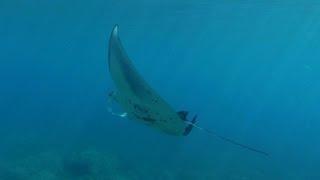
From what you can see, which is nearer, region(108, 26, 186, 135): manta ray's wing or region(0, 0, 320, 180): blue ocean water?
region(108, 26, 186, 135): manta ray's wing

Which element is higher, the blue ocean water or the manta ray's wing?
the blue ocean water

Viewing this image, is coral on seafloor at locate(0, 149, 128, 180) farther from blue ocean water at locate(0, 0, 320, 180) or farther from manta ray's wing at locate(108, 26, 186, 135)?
manta ray's wing at locate(108, 26, 186, 135)

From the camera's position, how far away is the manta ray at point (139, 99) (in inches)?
198

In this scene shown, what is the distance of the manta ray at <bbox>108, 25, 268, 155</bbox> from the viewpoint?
198 inches

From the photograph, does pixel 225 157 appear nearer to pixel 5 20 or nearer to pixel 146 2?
pixel 146 2

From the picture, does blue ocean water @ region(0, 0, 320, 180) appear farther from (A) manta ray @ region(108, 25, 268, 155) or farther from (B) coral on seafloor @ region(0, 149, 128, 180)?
(A) manta ray @ region(108, 25, 268, 155)

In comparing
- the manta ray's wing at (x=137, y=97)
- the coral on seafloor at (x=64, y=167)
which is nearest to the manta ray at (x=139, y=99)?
the manta ray's wing at (x=137, y=97)

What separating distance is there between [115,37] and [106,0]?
101 feet

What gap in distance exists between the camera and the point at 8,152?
20656 mm

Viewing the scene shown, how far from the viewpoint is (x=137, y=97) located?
534cm

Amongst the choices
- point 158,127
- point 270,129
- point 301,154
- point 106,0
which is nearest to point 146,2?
point 106,0

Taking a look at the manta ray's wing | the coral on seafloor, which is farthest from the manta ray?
the coral on seafloor

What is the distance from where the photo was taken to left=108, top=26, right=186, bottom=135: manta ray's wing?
16.5 feet

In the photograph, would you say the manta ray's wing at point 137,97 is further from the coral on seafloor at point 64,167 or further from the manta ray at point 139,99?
the coral on seafloor at point 64,167
